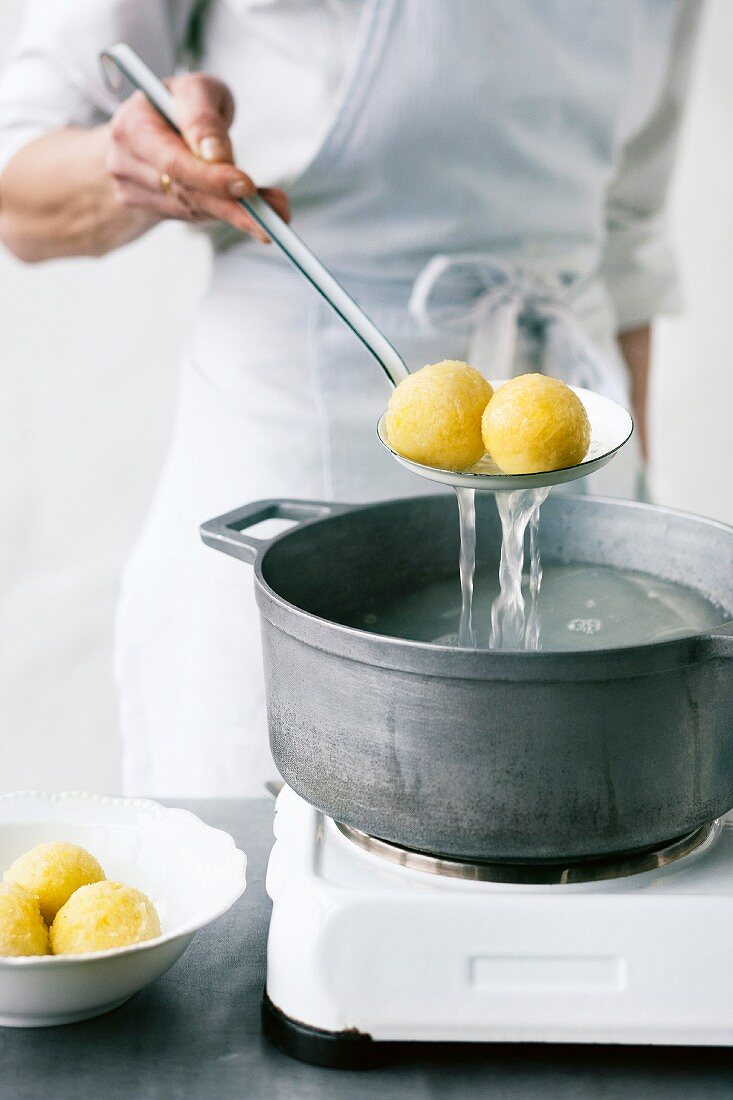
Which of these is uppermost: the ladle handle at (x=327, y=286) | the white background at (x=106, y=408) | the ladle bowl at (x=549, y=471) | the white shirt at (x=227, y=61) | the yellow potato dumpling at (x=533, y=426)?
the white shirt at (x=227, y=61)

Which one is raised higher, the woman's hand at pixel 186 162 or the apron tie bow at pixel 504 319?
the woman's hand at pixel 186 162

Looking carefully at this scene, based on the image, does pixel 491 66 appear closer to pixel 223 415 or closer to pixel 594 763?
pixel 223 415

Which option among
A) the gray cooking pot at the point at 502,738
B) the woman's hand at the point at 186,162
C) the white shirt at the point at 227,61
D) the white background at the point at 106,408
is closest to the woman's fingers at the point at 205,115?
the woman's hand at the point at 186,162

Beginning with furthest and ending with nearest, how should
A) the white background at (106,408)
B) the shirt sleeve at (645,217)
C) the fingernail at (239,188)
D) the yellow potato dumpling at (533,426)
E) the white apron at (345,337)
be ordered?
1. the white background at (106,408)
2. the shirt sleeve at (645,217)
3. the white apron at (345,337)
4. the fingernail at (239,188)
5. the yellow potato dumpling at (533,426)

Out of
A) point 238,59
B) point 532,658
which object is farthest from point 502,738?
point 238,59

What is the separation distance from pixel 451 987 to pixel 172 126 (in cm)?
73

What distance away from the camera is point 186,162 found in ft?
3.25

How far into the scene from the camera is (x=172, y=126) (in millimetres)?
1050

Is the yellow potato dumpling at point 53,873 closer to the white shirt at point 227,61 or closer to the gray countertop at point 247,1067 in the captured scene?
the gray countertop at point 247,1067

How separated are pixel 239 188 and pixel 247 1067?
24.0 inches

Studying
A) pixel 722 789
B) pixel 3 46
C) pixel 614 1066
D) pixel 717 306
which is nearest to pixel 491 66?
pixel 722 789

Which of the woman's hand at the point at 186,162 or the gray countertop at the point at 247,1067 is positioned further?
the woman's hand at the point at 186,162

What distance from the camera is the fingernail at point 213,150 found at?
0.98m

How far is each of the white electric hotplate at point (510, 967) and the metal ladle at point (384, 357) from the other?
246mm
